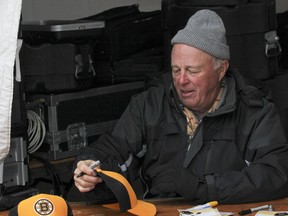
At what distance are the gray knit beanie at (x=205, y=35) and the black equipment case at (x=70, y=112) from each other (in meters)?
0.95

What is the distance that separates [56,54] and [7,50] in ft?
3.63

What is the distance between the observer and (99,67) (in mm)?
4805

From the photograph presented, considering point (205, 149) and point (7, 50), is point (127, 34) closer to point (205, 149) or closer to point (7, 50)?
point (205, 149)

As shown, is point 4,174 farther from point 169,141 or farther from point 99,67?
point 99,67

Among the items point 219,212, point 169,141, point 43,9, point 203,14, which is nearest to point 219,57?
point 203,14

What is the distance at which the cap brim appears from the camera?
10.1 feet

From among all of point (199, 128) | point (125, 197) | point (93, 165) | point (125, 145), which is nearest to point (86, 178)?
point (93, 165)

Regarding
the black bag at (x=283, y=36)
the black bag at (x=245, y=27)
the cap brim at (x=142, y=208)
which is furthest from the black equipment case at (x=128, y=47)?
the cap brim at (x=142, y=208)

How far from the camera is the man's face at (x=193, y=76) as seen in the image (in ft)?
11.6

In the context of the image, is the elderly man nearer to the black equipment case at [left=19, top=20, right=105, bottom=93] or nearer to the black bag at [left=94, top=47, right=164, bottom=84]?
the black equipment case at [left=19, top=20, right=105, bottom=93]

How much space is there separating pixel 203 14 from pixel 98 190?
0.92 m

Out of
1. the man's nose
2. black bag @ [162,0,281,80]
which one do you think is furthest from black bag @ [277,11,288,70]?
the man's nose

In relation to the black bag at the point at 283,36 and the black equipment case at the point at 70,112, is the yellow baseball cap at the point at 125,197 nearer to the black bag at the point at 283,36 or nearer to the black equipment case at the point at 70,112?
the black equipment case at the point at 70,112

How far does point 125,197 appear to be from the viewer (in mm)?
3074
